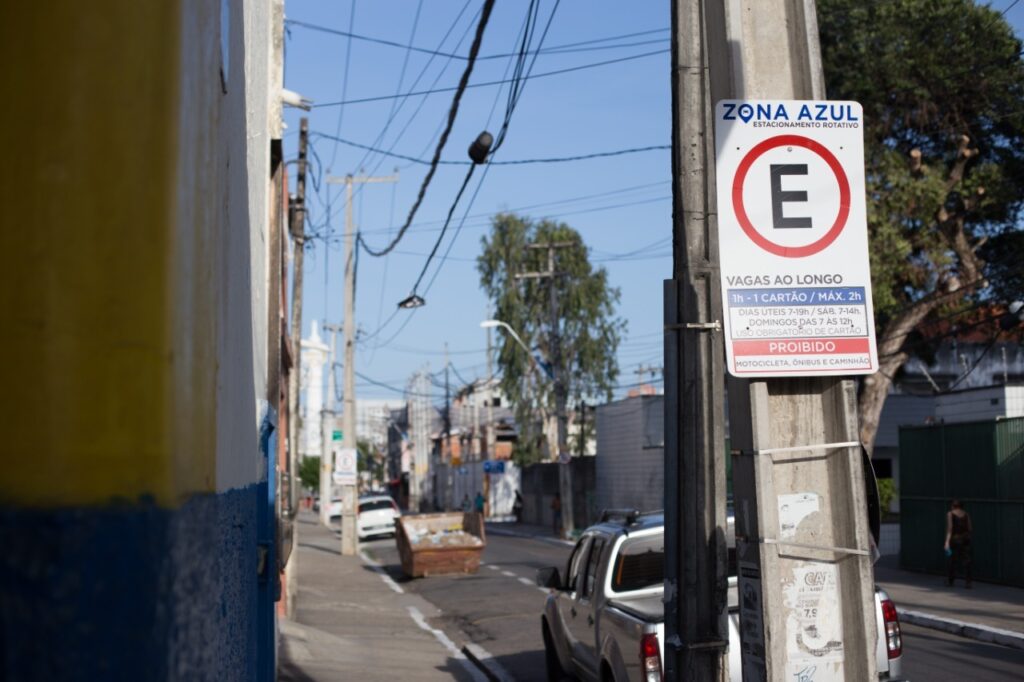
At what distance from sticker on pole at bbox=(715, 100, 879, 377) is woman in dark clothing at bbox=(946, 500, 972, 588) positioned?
18.0 metres

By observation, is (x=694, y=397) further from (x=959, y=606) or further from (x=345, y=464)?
(x=345, y=464)

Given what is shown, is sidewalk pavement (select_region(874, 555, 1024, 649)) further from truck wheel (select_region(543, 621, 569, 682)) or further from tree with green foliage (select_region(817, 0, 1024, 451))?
tree with green foliage (select_region(817, 0, 1024, 451))

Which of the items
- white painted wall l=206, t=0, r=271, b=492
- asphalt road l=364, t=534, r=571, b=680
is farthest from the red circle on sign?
asphalt road l=364, t=534, r=571, b=680

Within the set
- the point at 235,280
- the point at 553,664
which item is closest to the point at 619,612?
the point at 553,664

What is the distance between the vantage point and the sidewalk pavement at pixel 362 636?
1374cm

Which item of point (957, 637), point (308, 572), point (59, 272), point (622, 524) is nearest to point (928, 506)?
point (957, 637)

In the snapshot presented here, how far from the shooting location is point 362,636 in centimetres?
1800

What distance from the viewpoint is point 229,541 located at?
12.0 ft

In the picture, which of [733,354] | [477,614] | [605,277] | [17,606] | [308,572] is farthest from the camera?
[605,277]

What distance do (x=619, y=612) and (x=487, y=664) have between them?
6.08m

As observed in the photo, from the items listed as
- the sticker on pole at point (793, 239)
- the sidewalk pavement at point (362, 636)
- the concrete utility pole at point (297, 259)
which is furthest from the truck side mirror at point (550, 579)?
the concrete utility pole at point (297, 259)

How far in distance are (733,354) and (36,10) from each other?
3.26m

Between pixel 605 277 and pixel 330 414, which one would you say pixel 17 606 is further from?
pixel 330 414

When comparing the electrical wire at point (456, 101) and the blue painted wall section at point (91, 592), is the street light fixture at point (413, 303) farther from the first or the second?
the blue painted wall section at point (91, 592)
